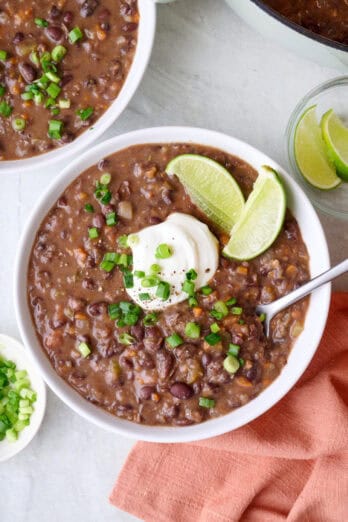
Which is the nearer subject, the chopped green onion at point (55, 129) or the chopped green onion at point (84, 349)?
the chopped green onion at point (84, 349)

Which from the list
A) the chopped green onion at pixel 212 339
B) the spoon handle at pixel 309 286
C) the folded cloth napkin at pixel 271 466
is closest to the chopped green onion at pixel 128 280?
the chopped green onion at pixel 212 339

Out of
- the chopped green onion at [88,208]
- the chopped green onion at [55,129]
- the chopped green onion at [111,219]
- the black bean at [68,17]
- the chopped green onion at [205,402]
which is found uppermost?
the black bean at [68,17]

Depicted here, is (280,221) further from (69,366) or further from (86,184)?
(69,366)

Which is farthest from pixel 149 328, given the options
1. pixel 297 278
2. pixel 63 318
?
pixel 297 278

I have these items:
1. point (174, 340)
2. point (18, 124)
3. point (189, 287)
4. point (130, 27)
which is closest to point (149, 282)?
point (189, 287)

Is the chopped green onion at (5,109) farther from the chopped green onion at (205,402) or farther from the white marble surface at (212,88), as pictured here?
the chopped green onion at (205,402)

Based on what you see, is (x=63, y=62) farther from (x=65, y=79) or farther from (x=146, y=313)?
(x=146, y=313)
